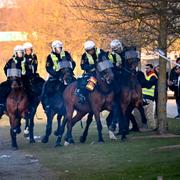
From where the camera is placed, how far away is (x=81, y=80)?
1820cm

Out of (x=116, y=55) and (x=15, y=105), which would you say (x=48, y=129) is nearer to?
(x=15, y=105)

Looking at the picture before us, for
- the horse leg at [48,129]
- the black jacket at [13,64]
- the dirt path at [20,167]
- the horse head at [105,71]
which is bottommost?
the dirt path at [20,167]

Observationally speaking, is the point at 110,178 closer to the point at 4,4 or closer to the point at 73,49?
the point at 73,49

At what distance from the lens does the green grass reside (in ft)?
41.1

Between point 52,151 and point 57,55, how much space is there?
314 cm

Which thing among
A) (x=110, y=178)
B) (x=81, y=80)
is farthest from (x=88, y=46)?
(x=110, y=178)

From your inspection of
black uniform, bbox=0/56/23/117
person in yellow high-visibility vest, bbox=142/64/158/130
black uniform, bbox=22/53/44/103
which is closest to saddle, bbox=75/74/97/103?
black uniform, bbox=22/53/44/103

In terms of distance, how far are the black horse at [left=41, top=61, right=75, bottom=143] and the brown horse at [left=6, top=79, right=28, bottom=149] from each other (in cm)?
95

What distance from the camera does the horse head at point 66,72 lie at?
18.9 m

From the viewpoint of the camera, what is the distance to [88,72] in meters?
18.4

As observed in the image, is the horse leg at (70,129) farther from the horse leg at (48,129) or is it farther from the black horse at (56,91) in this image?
the horse leg at (48,129)

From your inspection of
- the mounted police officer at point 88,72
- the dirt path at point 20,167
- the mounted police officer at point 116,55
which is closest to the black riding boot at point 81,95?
the mounted police officer at point 88,72

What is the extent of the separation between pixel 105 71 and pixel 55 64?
192 centimetres

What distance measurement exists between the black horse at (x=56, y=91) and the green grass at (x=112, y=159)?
960 mm
